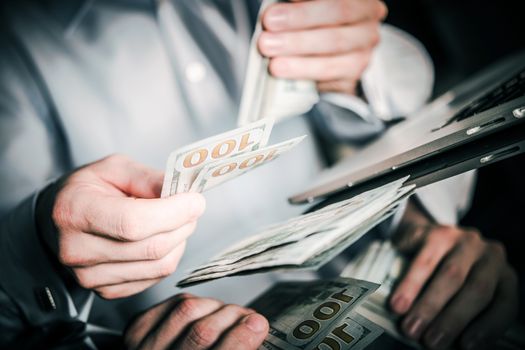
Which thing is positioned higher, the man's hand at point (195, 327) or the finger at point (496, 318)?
the man's hand at point (195, 327)

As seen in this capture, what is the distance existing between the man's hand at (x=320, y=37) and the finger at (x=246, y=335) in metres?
0.68

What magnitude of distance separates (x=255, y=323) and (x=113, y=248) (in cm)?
28

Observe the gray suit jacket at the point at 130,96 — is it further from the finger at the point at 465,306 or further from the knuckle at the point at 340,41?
the finger at the point at 465,306

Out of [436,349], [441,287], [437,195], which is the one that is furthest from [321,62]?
[436,349]

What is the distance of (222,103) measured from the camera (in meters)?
1.32

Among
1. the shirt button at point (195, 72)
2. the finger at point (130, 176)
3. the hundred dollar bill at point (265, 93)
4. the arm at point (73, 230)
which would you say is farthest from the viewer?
the shirt button at point (195, 72)

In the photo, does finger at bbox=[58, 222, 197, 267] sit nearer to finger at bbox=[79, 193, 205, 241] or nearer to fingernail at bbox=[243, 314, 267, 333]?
finger at bbox=[79, 193, 205, 241]

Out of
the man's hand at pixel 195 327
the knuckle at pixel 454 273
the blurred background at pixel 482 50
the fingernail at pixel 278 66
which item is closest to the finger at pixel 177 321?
the man's hand at pixel 195 327

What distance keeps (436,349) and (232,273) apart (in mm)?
518

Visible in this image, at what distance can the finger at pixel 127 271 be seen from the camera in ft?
2.21

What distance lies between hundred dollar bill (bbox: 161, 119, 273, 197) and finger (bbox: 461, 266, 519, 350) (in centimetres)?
62

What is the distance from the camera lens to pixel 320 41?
104 centimetres

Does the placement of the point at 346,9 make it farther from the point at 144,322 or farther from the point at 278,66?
the point at 144,322

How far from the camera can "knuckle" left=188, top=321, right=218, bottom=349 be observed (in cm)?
61
